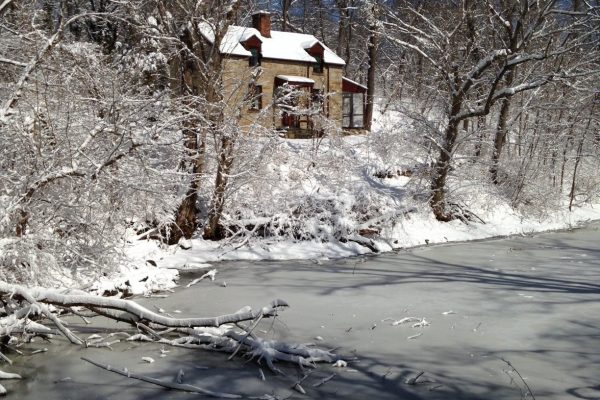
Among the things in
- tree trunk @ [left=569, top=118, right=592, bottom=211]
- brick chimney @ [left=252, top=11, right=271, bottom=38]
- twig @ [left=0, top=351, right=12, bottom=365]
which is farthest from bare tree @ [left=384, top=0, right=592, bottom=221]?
twig @ [left=0, top=351, right=12, bottom=365]

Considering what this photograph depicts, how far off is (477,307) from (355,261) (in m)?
5.47

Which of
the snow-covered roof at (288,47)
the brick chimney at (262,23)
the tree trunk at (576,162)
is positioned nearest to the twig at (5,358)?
the tree trunk at (576,162)

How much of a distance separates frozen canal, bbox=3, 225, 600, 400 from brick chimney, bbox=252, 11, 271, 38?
18.5 metres

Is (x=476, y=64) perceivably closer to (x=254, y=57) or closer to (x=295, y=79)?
(x=295, y=79)

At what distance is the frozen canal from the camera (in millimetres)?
6059

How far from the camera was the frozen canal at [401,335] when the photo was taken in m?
6.06

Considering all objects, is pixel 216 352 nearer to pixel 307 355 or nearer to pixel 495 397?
pixel 307 355

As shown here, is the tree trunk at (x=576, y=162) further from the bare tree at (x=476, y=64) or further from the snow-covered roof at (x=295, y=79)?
the snow-covered roof at (x=295, y=79)

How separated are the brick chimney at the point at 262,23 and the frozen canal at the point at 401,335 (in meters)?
18.5

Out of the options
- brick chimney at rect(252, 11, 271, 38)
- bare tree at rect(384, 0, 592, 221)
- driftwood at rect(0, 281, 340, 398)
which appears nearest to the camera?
driftwood at rect(0, 281, 340, 398)

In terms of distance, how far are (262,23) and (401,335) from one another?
78.3 feet

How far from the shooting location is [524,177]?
2038 centimetres

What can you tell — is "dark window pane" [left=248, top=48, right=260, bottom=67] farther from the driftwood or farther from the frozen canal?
the driftwood

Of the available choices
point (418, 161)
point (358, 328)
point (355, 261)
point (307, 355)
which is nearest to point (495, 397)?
point (307, 355)
